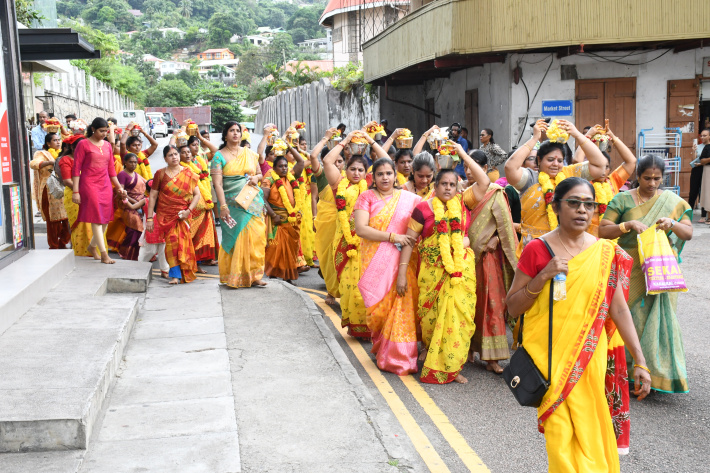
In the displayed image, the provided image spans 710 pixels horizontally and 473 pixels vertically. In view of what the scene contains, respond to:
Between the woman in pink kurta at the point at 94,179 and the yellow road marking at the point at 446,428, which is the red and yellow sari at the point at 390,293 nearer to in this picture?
the yellow road marking at the point at 446,428


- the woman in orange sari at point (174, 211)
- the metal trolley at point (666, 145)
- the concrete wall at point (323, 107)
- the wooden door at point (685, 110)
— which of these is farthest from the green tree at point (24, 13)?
the wooden door at point (685, 110)

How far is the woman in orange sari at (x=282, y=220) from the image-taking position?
10547mm

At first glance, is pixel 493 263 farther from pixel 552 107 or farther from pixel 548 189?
pixel 552 107

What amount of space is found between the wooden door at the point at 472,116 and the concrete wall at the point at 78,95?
16.7m

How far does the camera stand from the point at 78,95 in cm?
3853

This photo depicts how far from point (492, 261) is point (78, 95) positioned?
118 feet

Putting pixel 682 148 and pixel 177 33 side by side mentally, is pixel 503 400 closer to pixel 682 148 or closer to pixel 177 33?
pixel 682 148

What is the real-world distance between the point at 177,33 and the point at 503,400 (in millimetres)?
173593

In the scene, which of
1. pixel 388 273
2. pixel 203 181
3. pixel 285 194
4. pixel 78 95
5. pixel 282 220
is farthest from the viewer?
pixel 78 95

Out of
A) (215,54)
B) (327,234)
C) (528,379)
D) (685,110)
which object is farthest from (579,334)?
(215,54)

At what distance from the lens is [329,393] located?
575 cm

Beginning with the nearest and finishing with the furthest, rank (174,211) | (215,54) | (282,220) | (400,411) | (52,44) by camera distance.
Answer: (400,411)
(174,211)
(282,220)
(52,44)
(215,54)

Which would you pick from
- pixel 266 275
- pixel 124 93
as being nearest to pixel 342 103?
pixel 266 275

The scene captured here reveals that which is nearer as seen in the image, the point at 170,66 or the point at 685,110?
the point at 685,110
